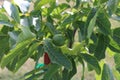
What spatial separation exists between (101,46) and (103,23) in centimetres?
9

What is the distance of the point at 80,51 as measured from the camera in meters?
0.73

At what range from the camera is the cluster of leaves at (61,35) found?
691mm

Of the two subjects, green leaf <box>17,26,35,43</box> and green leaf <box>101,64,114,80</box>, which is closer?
green leaf <box>17,26,35,43</box>

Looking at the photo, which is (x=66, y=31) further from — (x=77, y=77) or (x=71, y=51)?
(x=77, y=77)

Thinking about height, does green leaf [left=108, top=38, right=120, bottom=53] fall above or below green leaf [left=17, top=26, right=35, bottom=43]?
below

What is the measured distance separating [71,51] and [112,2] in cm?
14

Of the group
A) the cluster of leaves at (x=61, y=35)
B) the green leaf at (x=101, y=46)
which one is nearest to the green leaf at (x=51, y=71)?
the cluster of leaves at (x=61, y=35)

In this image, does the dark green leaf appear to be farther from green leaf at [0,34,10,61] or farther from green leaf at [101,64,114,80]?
green leaf at [101,64,114,80]

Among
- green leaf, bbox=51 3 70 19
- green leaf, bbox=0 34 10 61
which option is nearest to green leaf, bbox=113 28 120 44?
green leaf, bbox=51 3 70 19

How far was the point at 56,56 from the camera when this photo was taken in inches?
26.4

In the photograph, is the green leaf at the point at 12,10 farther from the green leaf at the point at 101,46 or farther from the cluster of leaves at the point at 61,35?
the green leaf at the point at 101,46

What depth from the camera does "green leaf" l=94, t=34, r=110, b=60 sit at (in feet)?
2.58

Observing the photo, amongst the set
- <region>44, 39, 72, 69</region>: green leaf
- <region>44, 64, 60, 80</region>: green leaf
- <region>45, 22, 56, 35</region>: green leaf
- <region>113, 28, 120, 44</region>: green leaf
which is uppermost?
<region>45, 22, 56, 35</region>: green leaf

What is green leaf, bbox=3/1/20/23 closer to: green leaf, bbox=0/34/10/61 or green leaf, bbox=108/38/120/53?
green leaf, bbox=0/34/10/61
